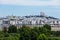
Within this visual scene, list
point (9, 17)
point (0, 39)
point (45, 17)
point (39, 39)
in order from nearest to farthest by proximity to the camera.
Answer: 1. point (0, 39)
2. point (39, 39)
3. point (9, 17)
4. point (45, 17)

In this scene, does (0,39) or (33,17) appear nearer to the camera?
(0,39)

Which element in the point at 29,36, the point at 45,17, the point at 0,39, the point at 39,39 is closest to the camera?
the point at 0,39

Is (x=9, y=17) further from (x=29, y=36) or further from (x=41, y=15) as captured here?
(x=29, y=36)

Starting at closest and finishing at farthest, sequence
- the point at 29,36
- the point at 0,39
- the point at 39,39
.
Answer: the point at 0,39, the point at 39,39, the point at 29,36

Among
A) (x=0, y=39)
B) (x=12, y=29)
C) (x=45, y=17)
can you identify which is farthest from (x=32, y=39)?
(x=45, y=17)

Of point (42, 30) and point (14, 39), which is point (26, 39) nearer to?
point (14, 39)

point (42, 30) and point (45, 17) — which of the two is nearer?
point (42, 30)

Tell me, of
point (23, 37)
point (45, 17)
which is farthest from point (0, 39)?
point (45, 17)

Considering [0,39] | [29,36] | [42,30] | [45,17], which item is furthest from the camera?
[45,17]

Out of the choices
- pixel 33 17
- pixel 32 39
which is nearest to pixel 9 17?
pixel 33 17
